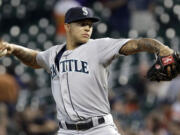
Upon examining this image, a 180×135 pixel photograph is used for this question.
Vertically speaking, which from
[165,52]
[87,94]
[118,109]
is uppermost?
[165,52]

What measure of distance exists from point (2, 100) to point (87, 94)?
3.40m

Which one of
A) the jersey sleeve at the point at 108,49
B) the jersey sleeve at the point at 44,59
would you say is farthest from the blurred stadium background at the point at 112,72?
the jersey sleeve at the point at 108,49

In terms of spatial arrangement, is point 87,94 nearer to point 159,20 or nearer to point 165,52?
point 165,52

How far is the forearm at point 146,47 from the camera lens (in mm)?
3627

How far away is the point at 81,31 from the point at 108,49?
1.06 feet

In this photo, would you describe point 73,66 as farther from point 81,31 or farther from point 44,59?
point 44,59

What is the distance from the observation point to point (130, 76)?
25.9 feet

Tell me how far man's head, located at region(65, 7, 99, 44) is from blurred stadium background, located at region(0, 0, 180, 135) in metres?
2.47

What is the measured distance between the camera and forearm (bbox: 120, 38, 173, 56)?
3627 mm

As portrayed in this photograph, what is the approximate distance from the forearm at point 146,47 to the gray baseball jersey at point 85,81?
17cm

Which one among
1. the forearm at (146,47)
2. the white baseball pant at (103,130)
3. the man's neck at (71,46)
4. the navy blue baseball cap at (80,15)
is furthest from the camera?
the man's neck at (71,46)

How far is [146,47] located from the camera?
3.75 meters

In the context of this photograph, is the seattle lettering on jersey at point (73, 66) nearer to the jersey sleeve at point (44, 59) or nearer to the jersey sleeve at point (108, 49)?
the jersey sleeve at point (108, 49)

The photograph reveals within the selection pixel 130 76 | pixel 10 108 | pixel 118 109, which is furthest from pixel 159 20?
pixel 10 108
